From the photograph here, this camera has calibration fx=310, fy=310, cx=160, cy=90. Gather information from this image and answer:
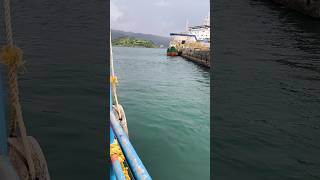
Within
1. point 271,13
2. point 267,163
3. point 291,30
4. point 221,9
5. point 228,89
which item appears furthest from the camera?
point 221,9

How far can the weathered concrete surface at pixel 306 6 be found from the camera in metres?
26.0

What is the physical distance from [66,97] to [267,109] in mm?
7955

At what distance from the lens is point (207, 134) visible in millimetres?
13141

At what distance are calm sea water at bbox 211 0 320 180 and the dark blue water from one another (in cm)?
358

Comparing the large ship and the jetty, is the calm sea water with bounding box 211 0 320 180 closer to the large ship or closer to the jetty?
the jetty

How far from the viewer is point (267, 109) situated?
39.4 ft

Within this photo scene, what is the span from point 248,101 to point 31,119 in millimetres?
8521

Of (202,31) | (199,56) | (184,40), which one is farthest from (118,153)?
(202,31)

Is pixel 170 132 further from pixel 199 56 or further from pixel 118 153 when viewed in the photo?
pixel 199 56

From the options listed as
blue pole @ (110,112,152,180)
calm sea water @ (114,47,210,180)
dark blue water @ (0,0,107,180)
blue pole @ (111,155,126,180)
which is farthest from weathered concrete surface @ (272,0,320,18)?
blue pole @ (111,155,126,180)

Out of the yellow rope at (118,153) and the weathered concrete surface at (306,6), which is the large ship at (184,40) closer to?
the weathered concrete surface at (306,6)

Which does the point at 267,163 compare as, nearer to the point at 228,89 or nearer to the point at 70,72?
the point at 228,89

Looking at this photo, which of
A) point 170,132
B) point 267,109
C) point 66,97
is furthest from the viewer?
point 170,132

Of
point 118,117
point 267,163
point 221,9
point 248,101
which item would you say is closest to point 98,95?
point 118,117
